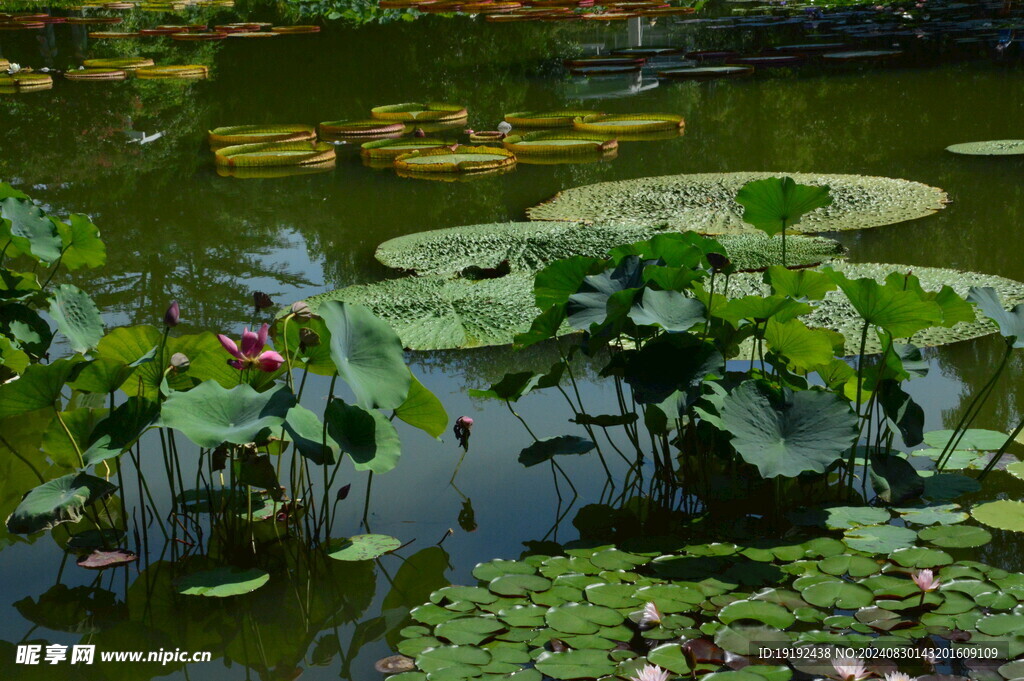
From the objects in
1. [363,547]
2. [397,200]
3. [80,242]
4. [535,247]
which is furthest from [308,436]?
[397,200]

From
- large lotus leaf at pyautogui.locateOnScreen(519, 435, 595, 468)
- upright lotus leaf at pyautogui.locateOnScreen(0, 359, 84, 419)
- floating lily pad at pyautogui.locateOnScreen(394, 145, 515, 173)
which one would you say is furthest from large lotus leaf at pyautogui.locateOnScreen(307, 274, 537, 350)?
floating lily pad at pyautogui.locateOnScreen(394, 145, 515, 173)

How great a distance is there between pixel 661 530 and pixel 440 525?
1.33ft

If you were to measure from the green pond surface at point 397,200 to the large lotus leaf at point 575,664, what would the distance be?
28 cm

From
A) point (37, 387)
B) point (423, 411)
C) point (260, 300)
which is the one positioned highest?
point (260, 300)

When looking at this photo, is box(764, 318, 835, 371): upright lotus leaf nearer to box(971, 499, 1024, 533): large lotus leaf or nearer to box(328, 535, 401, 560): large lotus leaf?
box(971, 499, 1024, 533): large lotus leaf

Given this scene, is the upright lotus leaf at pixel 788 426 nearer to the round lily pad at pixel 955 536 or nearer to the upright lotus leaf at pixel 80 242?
the round lily pad at pixel 955 536

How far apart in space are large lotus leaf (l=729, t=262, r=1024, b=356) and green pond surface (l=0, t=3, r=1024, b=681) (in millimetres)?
54

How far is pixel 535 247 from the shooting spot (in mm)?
3500

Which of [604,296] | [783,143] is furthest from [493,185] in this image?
[604,296]

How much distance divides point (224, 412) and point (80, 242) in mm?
1167

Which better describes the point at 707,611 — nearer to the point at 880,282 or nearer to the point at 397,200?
the point at 880,282

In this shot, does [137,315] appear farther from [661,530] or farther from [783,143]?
[783,143]

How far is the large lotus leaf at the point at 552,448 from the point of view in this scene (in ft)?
6.86

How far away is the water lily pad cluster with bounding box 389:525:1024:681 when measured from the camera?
152 cm
